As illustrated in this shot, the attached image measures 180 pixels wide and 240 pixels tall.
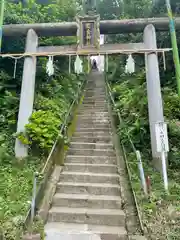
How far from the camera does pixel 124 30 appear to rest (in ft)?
28.9

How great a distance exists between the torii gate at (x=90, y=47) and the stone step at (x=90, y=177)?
5.48 ft

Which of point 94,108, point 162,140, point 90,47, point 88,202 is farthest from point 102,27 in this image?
point 88,202

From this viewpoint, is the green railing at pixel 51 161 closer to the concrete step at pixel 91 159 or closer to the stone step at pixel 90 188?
the concrete step at pixel 91 159

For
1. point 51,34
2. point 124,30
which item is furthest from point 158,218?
point 51,34

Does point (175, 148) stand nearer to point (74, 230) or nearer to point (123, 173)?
point (123, 173)

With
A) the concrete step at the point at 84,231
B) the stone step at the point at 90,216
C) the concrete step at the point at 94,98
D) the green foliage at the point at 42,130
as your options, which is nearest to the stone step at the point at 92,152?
the green foliage at the point at 42,130

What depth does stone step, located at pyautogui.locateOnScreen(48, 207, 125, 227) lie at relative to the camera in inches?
211

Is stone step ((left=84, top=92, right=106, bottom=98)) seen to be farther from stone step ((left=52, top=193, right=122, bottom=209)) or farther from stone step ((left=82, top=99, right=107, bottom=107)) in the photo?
stone step ((left=52, top=193, right=122, bottom=209))

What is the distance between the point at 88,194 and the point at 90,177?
63 centimetres

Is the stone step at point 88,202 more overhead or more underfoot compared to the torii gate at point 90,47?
more underfoot

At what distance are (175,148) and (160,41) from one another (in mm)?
6161

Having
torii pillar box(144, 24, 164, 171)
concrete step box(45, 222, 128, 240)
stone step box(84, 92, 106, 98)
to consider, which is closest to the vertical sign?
torii pillar box(144, 24, 164, 171)

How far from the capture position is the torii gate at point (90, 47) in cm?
804

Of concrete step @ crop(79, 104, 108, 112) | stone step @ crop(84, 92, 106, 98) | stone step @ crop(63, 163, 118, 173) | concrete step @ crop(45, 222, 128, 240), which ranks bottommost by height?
concrete step @ crop(45, 222, 128, 240)
